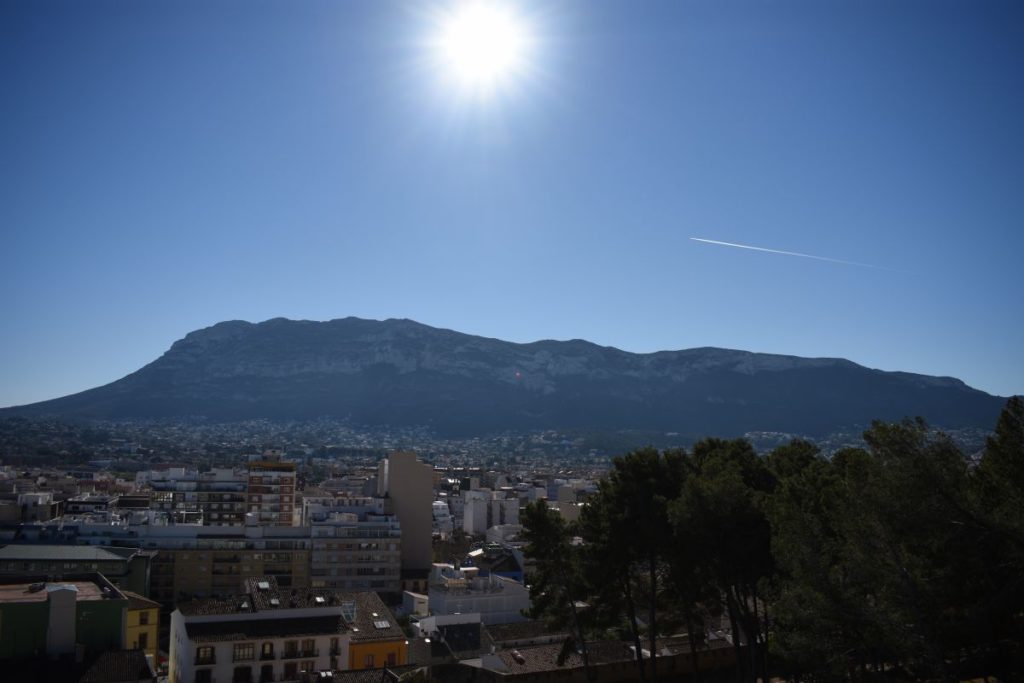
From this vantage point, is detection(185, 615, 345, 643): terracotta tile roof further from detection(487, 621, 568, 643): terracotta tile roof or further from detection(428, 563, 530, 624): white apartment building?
detection(428, 563, 530, 624): white apartment building

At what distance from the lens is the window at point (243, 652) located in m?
29.7

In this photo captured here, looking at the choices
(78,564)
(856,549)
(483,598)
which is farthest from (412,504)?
(856,549)

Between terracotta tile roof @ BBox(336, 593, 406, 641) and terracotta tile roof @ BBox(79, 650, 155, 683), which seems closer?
terracotta tile roof @ BBox(79, 650, 155, 683)

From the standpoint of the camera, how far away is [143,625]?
34.4 meters

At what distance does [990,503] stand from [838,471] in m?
6.19

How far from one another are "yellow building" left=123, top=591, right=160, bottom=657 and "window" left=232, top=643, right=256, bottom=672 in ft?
22.6

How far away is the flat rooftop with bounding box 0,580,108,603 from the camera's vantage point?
28.0m

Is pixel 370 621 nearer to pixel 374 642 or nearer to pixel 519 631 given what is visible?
pixel 374 642

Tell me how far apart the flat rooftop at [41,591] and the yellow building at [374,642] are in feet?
32.3

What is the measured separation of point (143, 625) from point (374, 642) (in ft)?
34.7

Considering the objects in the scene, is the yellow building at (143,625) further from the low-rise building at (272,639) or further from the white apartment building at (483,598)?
the white apartment building at (483,598)

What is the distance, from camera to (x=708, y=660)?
98.0 ft

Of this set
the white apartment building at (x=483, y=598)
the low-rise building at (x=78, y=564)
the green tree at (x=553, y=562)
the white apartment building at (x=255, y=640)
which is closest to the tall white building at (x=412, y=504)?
the white apartment building at (x=483, y=598)

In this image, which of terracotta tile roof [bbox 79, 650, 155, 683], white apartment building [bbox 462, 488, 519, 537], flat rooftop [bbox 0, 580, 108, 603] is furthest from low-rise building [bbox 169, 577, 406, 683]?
white apartment building [bbox 462, 488, 519, 537]
